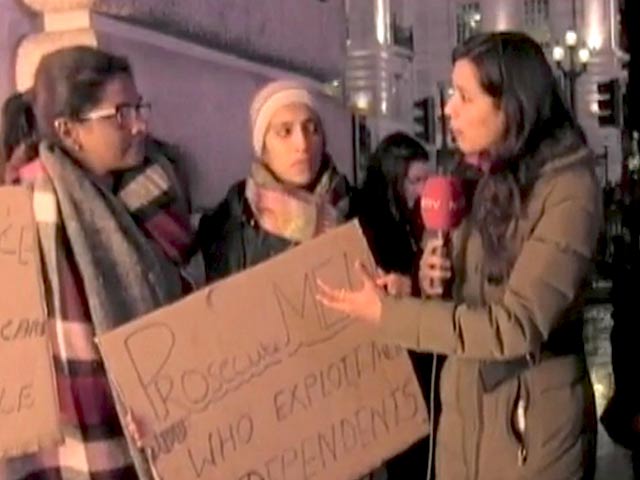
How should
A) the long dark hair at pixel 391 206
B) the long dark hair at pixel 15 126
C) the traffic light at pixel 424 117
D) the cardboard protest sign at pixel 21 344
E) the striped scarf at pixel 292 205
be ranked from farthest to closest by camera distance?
1. the traffic light at pixel 424 117
2. the long dark hair at pixel 391 206
3. the striped scarf at pixel 292 205
4. the long dark hair at pixel 15 126
5. the cardboard protest sign at pixel 21 344

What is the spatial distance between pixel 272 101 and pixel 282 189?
0.46 ft

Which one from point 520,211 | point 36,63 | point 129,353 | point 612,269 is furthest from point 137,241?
point 612,269

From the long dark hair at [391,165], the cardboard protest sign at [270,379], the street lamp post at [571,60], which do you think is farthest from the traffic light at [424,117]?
the cardboard protest sign at [270,379]

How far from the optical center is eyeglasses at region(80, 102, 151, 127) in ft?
5.62

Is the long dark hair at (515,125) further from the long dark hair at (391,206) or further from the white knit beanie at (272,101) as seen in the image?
the long dark hair at (391,206)

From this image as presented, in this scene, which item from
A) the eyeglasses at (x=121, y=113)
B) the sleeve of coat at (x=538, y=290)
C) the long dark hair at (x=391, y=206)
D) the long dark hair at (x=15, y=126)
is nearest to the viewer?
the sleeve of coat at (x=538, y=290)

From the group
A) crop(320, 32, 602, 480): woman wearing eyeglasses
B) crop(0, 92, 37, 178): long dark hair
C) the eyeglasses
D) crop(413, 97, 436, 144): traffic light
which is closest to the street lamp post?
crop(413, 97, 436, 144): traffic light

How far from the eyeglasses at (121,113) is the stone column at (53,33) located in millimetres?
226

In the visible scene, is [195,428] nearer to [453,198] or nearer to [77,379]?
[77,379]

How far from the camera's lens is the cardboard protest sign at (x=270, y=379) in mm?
1644

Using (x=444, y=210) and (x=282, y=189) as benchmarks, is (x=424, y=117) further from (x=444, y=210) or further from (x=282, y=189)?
(x=444, y=210)

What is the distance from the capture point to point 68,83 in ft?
5.59

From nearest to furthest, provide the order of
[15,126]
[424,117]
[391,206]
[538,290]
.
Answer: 1. [538,290]
2. [15,126]
3. [391,206]
4. [424,117]

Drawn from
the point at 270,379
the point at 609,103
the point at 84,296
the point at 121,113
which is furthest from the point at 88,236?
the point at 609,103
